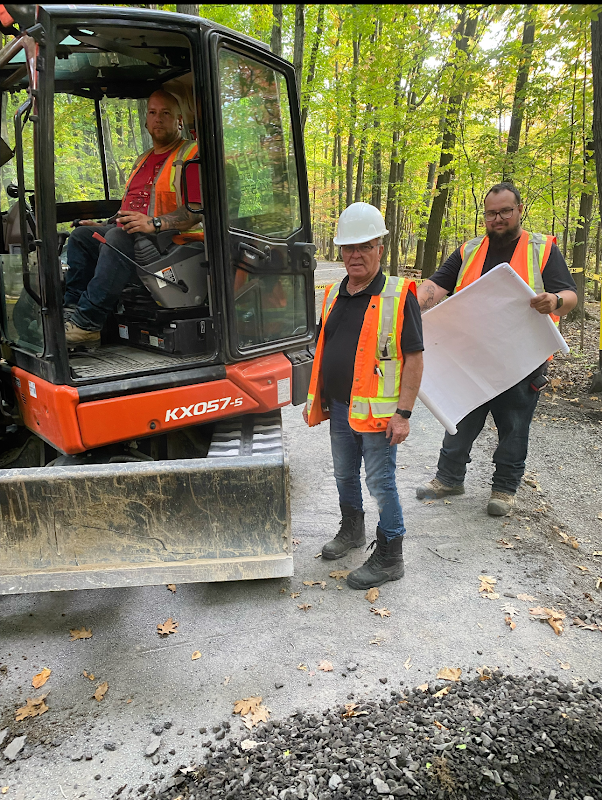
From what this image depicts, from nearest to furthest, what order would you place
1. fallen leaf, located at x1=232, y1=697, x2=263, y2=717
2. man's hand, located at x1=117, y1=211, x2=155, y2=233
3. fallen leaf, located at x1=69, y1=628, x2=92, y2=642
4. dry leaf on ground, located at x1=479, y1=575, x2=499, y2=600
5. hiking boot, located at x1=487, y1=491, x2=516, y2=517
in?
fallen leaf, located at x1=232, y1=697, x2=263, y2=717
fallen leaf, located at x1=69, y1=628, x2=92, y2=642
dry leaf on ground, located at x1=479, y1=575, x2=499, y2=600
man's hand, located at x1=117, y1=211, x2=155, y2=233
hiking boot, located at x1=487, y1=491, x2=516, y2=517

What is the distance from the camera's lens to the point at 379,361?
121 inches

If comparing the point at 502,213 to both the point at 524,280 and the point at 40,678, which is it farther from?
the point at 40,678

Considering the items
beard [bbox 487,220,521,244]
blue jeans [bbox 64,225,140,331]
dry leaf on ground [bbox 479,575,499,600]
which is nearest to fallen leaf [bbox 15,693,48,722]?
blue jeans [bbox 64,225,140,331]

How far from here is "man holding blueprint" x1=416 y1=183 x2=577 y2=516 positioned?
12.5 ft

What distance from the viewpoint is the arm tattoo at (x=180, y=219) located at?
11.5 feet

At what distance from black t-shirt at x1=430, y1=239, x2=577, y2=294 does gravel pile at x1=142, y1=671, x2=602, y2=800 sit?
94.6 inches

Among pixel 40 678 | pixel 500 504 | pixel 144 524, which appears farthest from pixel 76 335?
pixel 500 504

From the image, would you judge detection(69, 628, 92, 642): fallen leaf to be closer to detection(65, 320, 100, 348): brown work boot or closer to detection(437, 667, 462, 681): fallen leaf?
detection(65, 320, 100, 348): brown work boot

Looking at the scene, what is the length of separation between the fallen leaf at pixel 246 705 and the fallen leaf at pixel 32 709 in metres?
0.85

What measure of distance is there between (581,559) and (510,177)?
21.8 ft

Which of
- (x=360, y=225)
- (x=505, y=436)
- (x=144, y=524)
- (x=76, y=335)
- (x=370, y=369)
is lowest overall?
(x=505, y=436)

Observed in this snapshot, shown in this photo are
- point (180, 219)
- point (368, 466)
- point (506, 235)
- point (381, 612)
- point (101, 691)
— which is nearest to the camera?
point (101, 691)

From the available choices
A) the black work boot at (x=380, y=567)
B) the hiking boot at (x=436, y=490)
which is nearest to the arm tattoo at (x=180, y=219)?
the black work boot at (x=380, y=567)

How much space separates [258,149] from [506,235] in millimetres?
1735
